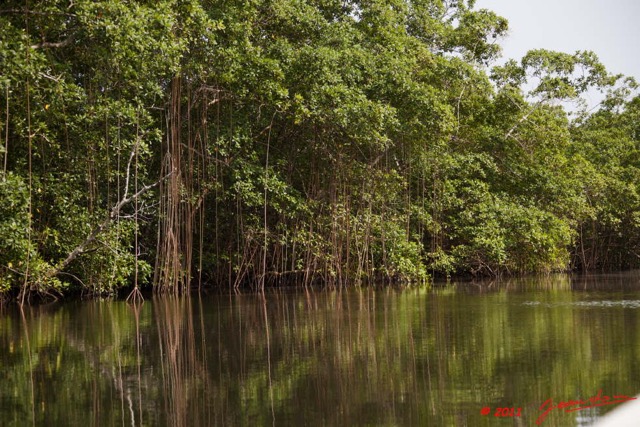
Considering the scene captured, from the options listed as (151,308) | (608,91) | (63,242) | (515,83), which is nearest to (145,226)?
(63,242)

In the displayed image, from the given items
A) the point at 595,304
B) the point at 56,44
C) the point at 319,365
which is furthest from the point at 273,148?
the point at 319,365

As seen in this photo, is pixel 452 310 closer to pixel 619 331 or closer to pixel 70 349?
pixel 619 331

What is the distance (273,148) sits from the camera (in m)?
16.2

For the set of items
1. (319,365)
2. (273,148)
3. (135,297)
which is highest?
(273,148)

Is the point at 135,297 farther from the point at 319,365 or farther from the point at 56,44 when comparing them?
the point at 319,365

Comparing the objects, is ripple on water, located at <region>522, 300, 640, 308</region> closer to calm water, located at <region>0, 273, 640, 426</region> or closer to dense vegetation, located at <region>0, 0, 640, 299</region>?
calm water, located at <region>0, 273, 640, 426</region>

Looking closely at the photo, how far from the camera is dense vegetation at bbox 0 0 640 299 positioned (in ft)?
34.2

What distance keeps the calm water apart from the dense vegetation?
8.79 ft

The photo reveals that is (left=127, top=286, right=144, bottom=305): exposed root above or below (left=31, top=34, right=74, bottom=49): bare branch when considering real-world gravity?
below

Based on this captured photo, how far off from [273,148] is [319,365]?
36.4ft

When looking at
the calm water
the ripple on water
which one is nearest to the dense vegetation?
the calm water

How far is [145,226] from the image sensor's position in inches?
597

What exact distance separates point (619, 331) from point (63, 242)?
8243 millimetres

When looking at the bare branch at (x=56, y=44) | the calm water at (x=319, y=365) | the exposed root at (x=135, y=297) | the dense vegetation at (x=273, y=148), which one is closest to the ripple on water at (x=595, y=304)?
the calm water at (x=319, y=365)
